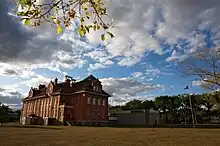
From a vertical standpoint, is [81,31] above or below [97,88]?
below

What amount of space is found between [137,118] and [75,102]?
74.6 feet

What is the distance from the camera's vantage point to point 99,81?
5669 cm

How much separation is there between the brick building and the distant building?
40.6ft

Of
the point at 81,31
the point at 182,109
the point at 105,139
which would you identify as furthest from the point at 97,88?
the point at 81,31

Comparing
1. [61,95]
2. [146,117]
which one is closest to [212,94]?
[61,95]

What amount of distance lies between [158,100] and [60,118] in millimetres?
49375

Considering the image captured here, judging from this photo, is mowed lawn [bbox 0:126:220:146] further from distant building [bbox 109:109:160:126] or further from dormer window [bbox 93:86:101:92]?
Answer: distant building [bbox 109:109:160:126]

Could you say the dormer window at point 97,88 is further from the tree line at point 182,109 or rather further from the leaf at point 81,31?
the leaf at point 81,31

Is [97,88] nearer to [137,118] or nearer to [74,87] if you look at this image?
[74,87]

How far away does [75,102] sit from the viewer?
5441 centimetres

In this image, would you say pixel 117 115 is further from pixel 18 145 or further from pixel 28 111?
pixel 18 145

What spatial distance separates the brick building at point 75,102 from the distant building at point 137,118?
1237cm

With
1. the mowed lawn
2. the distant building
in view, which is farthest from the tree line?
the mowed lawn

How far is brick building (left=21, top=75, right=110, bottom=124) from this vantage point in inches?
2047
